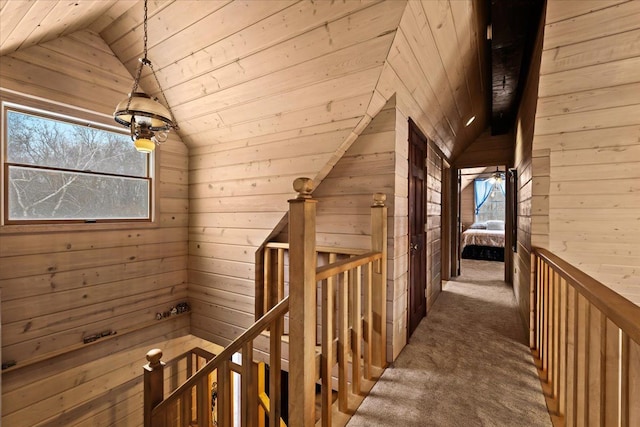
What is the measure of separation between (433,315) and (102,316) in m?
3.54

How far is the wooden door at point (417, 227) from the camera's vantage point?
2.70m

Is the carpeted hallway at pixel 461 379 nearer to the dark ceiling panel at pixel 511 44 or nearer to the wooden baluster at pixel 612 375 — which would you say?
the wooden baluster at pixel 612 375

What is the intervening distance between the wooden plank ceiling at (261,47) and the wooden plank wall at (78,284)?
0.73 ft

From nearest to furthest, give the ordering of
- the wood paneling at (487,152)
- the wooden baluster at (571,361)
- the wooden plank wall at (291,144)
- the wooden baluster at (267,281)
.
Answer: the wooden baluster at (571,361)
the wooden plank wall at (291,144)
the wooden baluster at (267,281)
the wood paneling at (487,152)

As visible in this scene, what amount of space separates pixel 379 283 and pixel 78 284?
281 centimetres

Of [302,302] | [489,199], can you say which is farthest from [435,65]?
[489,199]

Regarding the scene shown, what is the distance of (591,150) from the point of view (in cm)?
229

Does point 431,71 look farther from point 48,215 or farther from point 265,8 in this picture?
point 48,215

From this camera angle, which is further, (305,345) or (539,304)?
(539,304)

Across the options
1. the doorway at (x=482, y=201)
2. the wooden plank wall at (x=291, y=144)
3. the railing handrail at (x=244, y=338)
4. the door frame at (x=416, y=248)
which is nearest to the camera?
the railing handrail at (x=244, y=338)

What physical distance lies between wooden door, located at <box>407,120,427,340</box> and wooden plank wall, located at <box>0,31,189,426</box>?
9.06 feet

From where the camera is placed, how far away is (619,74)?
6.68ft

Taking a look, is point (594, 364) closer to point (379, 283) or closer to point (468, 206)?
point (379, 283)

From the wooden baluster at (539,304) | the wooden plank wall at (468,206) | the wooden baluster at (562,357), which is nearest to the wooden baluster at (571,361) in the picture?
the wooden baluster at (562,357)
